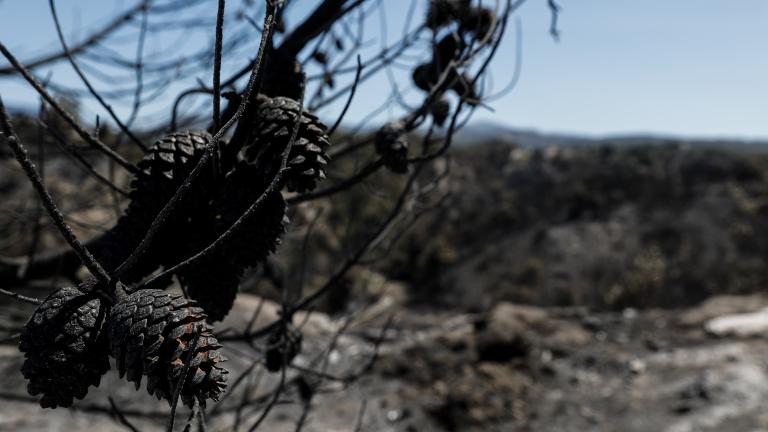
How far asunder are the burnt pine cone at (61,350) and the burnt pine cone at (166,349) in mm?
56

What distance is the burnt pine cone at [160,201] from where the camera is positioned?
2.90 ft

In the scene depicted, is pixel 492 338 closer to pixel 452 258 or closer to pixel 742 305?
pixel 742 305

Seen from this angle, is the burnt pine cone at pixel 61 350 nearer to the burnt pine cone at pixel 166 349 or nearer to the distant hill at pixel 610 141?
the burnt pine cone at pixel 166 349

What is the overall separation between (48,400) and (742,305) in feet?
41.3

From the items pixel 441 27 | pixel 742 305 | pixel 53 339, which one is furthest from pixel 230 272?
pixel 742 305

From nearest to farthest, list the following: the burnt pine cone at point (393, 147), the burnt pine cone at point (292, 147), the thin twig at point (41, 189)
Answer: the thin twig at point (41, 189), the burnt pine cone at point (292, 147), the burnt pine cone at point (393, 147)

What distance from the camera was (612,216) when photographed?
2034cm

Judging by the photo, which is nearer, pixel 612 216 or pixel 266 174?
pixel 266 174

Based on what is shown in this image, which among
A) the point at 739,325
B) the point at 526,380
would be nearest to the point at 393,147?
the point at 526,380

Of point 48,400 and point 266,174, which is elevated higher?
point 266,174

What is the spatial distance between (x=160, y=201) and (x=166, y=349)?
1.14 ft

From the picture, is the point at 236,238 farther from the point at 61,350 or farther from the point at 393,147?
the point at 393,147

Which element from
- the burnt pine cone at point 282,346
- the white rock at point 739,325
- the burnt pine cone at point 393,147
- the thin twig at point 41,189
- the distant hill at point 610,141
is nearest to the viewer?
the thin twig at point 41,189

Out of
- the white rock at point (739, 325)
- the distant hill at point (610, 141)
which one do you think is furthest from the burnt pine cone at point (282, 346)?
the distant hill at point (610, 141)
